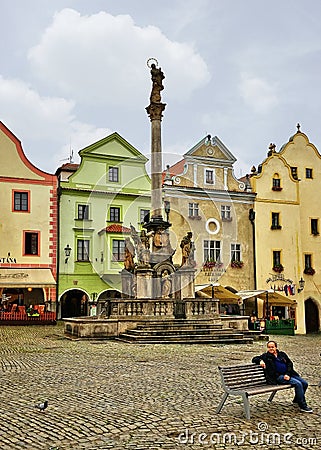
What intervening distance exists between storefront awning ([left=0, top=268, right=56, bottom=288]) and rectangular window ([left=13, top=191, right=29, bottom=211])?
145 inches

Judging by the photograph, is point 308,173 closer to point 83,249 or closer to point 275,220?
point 275,220

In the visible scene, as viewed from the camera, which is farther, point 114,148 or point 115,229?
point 114,148

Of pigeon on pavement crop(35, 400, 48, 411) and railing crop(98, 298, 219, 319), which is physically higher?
railing crop(98, 298, 219, 319)

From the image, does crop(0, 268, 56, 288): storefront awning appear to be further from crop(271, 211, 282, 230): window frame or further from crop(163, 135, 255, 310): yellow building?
crop(271, 211, 282, 230): window frame

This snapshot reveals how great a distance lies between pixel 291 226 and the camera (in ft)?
130

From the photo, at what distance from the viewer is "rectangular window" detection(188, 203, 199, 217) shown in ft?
122

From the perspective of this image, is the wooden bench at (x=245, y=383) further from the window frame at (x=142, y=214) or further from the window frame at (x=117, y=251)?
the window frame at (x=142, y=214)

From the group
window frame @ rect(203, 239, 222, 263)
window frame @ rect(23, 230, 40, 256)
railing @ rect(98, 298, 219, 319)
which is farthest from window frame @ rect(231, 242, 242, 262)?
railing @ rect(98, 298, 219, 319)

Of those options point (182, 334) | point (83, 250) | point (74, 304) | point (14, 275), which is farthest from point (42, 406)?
point (74, 304)

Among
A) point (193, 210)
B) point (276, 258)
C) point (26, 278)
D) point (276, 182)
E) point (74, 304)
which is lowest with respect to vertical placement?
point (74, 304)

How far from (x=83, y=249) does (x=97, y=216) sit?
236 centimetres

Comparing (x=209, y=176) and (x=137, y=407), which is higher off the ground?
(x=209, y=176)

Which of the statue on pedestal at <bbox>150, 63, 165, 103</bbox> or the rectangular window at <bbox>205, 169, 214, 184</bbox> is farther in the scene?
the rectangular window at <bbox>205, 169, 214, 184</bbox>

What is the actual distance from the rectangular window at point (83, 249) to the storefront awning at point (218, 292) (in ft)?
23.2
